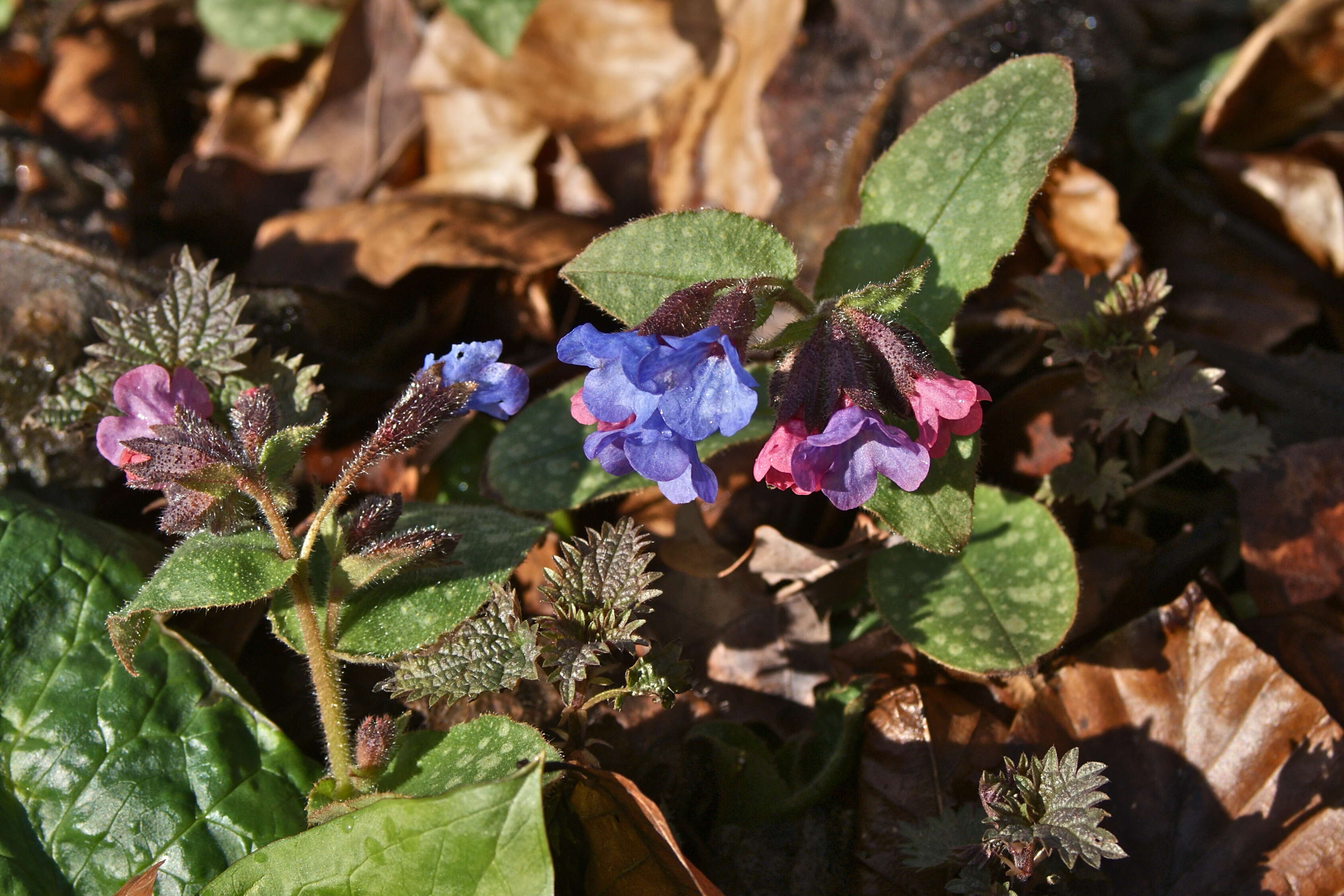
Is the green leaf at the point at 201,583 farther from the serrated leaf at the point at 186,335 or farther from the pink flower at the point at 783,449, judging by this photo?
the pink flower at the point at 783,449

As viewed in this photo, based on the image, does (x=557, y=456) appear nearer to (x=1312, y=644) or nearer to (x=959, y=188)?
(x=959, y=188)

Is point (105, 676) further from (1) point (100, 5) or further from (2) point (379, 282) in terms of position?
(1) point (100, 5)

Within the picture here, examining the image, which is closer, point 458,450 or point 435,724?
point 435,724

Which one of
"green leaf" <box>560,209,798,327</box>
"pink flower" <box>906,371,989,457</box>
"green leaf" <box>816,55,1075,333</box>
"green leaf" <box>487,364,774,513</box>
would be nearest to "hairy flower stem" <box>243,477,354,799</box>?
"green leaf" <box>487,364,774,513</box>

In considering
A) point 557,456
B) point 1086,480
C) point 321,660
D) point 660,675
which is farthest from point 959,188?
point 321,660

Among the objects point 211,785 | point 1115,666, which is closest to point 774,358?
point 1115,666
